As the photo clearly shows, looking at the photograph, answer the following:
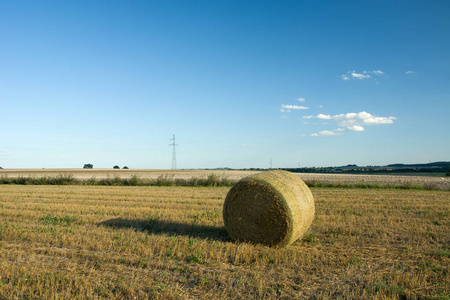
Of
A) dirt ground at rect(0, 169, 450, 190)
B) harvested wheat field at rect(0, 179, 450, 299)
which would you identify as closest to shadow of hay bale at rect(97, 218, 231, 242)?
harvested wheat field at rect(0, 179, 450, 299)

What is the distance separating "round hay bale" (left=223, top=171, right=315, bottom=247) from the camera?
764cm

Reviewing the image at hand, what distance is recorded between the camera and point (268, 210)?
7.83 metres

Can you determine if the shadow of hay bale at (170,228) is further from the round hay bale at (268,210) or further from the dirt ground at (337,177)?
the dirt ground at (337,177)

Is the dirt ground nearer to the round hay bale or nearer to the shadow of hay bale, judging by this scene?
the shadow of hay bale

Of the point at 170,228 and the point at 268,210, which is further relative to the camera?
the point at 170,228

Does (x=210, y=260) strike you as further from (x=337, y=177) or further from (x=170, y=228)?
(x=337, y=177)

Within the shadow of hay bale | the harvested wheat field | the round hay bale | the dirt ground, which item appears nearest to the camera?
the harvested wheat field

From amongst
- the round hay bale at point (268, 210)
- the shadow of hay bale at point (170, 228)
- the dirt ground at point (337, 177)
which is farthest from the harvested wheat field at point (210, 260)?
the dirt ground at point (337, 177)

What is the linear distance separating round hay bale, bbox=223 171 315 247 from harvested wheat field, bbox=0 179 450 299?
376 millimetres

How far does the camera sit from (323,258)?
262 inches

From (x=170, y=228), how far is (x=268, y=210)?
10.4 ft

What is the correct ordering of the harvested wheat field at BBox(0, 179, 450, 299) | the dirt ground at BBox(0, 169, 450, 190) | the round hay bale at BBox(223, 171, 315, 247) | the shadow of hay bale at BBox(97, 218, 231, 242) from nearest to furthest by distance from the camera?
1. the harvested wheat field at BBox(0, 179, 450, 299)
2. the round hay bale at BBox(223, 171, 315, 247)
3. the shadow of hay bale at BBox(97, 218, 231, 242)
4. the dirt ground at BBox(0, 169, 450, 190)

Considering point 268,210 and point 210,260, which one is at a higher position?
point 268,210

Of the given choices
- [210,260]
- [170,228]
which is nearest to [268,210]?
[210,260]
